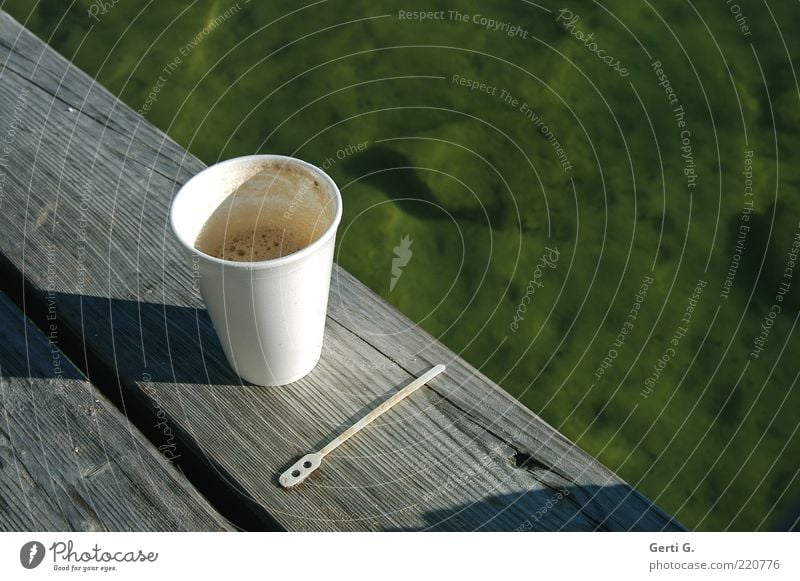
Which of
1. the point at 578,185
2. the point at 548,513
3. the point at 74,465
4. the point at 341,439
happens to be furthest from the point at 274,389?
the point at 578,185

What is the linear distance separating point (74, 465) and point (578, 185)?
55.4 inches

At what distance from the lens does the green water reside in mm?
1702

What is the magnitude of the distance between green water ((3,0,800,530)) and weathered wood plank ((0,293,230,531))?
1058 millimetres

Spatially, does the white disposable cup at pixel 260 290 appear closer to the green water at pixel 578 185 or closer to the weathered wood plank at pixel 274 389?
the weathered wood plank at pixel 274 389

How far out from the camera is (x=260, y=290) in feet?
2.66

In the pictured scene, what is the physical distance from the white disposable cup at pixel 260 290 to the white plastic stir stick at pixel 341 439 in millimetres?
105

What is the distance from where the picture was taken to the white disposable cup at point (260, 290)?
0.79 m

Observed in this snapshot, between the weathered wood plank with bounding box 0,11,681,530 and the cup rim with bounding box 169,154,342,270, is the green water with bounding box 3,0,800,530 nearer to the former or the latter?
the weathered wood plank with bounding box 0,11,681,530

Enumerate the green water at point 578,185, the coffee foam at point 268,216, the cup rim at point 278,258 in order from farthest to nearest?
the green water at point 578,185 < the coffee foam at point 268,216 < the cup rim at point 278,258

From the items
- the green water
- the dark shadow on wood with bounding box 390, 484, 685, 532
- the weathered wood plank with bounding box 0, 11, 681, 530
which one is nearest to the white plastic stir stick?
the weathered wood plank with bounding box 0, 11, 681, 530

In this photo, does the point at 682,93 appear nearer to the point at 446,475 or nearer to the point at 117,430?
the point at 446,475

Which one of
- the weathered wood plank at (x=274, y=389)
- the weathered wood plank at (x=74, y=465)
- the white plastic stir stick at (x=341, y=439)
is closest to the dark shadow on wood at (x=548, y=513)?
the weathered wood plank at (x=274, y=389)
